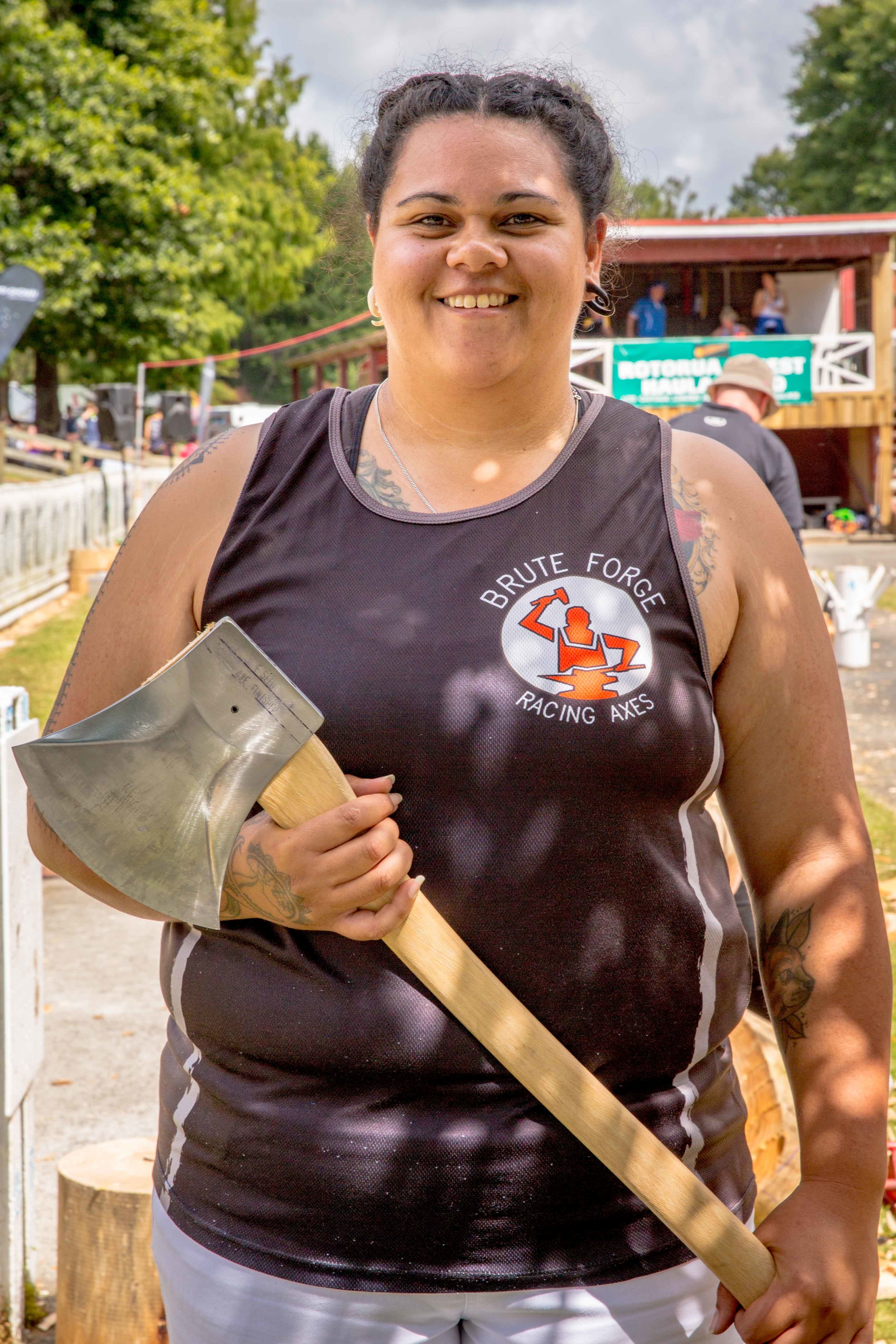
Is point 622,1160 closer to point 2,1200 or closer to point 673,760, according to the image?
point 673,760

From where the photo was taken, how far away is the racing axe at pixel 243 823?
1.26m

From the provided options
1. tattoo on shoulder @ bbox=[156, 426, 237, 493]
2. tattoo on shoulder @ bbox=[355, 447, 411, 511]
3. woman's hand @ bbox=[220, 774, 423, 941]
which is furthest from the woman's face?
woman's hand @ bbox=[220, 774, 423, 941]

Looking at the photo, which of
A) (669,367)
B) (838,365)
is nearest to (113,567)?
(669,367)

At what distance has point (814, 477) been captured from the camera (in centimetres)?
2494

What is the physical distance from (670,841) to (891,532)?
22235 mm

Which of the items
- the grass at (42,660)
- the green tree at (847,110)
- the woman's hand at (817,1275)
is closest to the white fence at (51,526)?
the grass at (42,660)

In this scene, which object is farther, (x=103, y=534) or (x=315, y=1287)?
(x=103, y=534)

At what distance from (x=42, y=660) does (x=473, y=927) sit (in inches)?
392

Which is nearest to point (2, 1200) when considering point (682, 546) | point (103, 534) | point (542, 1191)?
point (542, 1191)

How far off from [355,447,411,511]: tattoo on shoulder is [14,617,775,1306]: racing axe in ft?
0.80

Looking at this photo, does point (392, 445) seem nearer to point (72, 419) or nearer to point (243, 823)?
point (243, 823)

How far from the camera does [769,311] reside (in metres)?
22.3

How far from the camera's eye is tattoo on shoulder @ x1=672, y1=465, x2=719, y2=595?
4.66ft

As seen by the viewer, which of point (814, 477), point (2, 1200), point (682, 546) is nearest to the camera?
point (682, 546)
